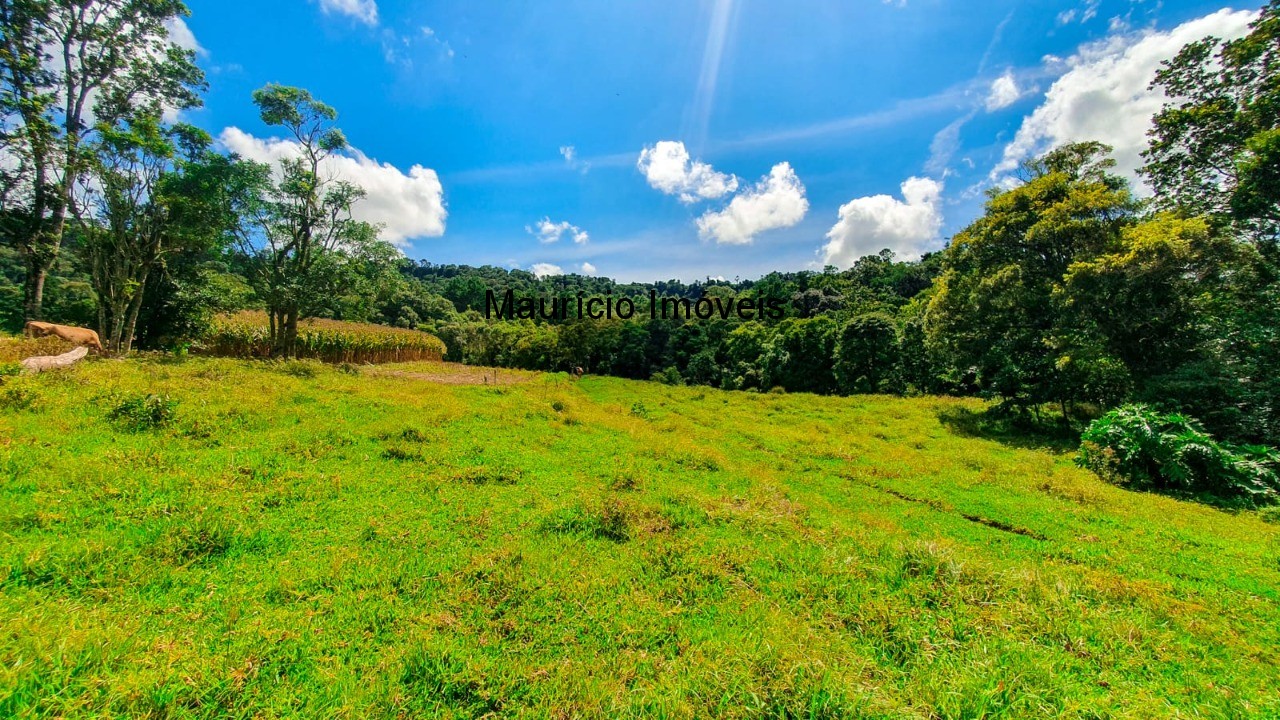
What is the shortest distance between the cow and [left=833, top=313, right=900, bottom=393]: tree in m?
43.3

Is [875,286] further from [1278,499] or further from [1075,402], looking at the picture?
[1278,499]

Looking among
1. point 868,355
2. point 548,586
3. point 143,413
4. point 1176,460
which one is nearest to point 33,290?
point 143,413

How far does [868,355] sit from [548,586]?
3602cm

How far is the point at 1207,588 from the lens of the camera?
5.57m

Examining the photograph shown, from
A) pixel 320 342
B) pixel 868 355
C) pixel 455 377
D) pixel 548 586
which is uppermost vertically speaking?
pixel 868 355

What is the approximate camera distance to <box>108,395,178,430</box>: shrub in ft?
25.1

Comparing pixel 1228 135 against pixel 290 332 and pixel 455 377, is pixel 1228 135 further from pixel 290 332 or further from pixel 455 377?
pixel 290 332

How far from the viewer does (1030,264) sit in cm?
1808

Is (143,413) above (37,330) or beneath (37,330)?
beneath

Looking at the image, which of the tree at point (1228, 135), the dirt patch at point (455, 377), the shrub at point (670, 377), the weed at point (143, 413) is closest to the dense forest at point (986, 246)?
the tree at point (1228, 135)

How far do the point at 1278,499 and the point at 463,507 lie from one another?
56.8 ft

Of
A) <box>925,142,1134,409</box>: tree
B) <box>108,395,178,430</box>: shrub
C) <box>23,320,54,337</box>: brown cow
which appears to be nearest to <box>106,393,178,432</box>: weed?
<box>108,395,178,430</box>: shrub

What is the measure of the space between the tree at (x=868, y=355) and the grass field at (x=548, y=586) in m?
25.7

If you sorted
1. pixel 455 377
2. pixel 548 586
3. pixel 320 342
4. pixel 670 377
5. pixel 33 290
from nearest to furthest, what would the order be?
pixel 548 586
pixel 33 290
pixel 455 377
pixel 320 342
pixel 670 377
